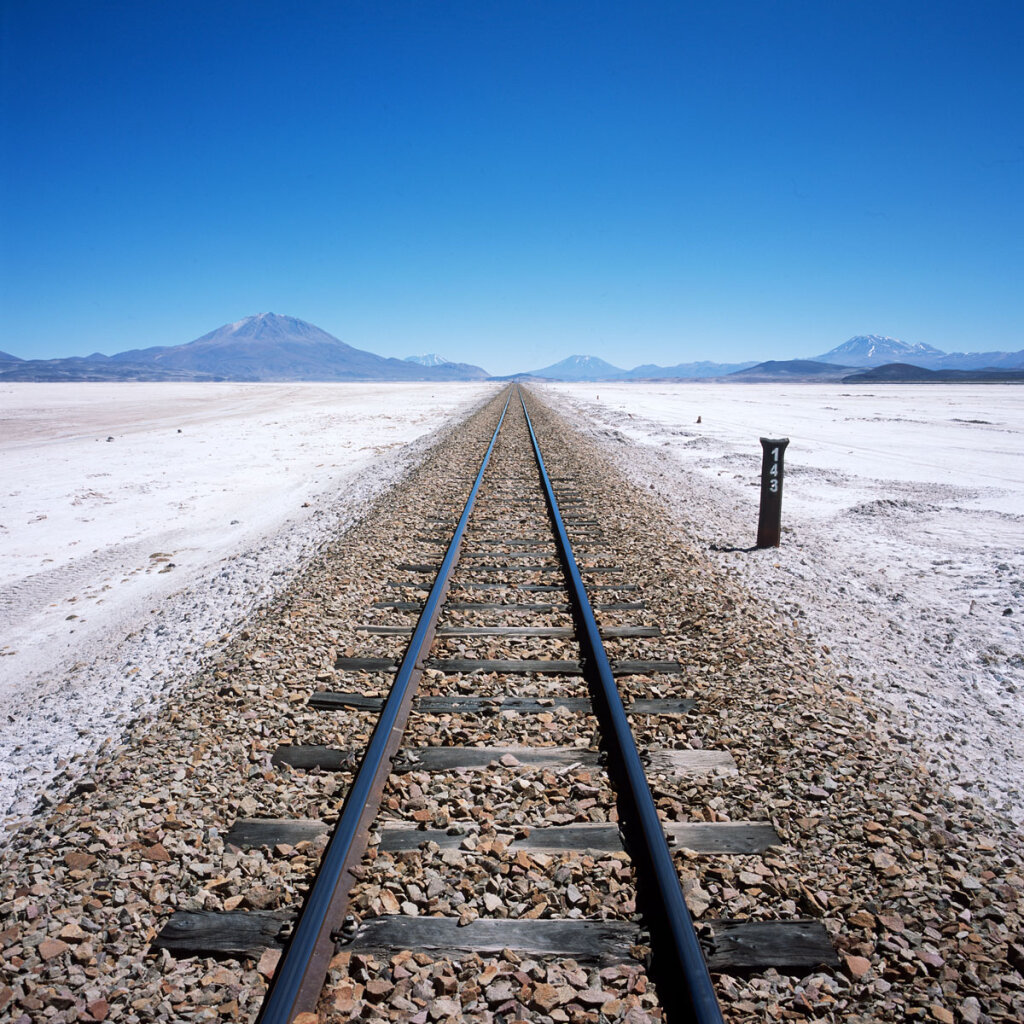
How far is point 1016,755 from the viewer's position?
148 inches

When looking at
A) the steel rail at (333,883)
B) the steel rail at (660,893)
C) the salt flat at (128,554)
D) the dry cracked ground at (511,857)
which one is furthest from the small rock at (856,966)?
the salt flat at (128,554)

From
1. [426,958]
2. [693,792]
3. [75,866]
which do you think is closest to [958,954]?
[693,792]

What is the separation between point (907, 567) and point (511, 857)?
687 cm

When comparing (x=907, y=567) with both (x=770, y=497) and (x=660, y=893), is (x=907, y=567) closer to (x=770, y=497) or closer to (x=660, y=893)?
(x=770, y=497)

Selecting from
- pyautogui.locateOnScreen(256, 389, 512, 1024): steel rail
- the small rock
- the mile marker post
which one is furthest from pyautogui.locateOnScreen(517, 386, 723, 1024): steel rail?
the mile marker post

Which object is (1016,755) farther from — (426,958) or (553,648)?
(426,958)

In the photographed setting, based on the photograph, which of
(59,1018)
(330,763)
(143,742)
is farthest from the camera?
(143,742)

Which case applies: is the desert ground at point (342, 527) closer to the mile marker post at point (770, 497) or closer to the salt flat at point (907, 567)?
the salt flat at point (907, 567)

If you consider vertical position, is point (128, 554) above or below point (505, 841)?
below

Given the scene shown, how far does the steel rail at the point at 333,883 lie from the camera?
2.06m

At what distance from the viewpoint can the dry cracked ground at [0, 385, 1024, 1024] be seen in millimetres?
2174

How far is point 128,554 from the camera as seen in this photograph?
912 centimetres

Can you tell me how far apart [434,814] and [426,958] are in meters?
0.75

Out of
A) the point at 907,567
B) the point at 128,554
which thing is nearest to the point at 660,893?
the point at 907,567
